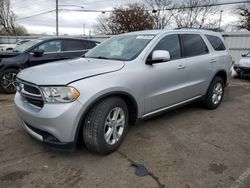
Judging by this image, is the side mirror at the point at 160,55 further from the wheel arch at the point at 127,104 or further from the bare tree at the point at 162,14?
the bare tree at the point at 162,14

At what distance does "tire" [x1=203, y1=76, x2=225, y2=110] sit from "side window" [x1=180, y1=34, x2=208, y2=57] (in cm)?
77

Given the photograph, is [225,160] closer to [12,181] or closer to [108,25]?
[12,181]

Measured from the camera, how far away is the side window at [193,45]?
4.41 meters

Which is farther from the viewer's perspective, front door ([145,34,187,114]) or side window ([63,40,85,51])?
side window ([63,40,85,51])

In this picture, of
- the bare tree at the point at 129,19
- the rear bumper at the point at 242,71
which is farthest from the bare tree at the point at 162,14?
the rear bumper at the point at 242,71

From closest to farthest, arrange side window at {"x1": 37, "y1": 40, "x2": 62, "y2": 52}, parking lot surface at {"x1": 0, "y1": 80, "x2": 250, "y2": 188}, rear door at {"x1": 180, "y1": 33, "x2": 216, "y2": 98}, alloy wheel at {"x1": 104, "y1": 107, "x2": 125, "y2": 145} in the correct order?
parking lot surface at {"x1": 0, "y1": 80, "x2": 250, "y2": 188} < alloy wheel at {"x1": 104, "y1": 107, "x2": 125, "y2": 145} < rear door at {"x1": 180, "y1": 33, "x2": 216, "y2": 98} < side window at {"x1": 37, "y1": 40, "x2": 62, "y2": 52}

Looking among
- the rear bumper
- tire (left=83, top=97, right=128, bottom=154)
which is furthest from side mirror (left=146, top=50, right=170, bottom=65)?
the rear bumper

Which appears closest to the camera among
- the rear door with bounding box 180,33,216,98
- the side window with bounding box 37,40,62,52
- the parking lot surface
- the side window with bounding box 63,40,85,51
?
the parking lot surface

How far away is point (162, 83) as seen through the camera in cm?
378

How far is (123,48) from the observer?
3977 millimetres

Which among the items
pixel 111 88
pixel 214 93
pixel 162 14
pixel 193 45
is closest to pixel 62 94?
pixel 111 88

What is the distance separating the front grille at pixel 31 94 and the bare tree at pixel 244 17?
119 ft

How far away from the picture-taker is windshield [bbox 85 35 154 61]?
12.1ft

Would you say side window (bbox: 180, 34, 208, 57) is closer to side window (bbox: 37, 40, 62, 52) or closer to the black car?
the black car
